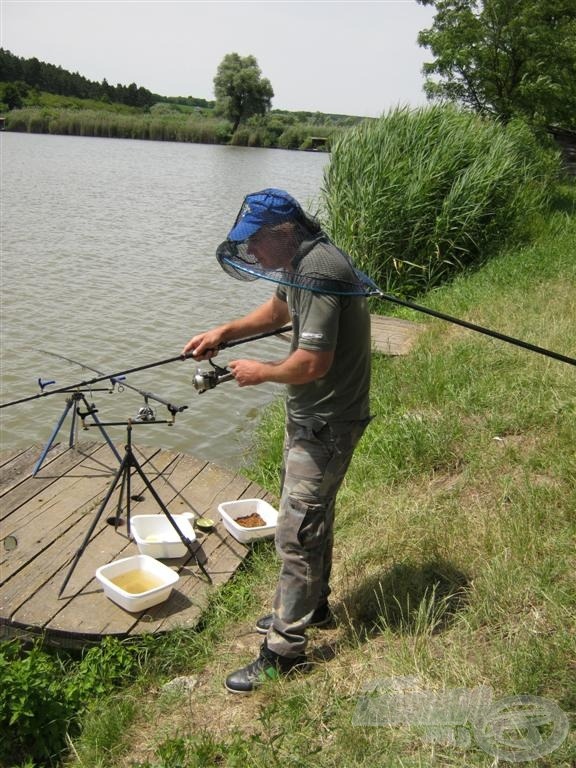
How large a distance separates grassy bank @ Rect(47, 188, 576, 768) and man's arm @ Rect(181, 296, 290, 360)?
51.6 inches

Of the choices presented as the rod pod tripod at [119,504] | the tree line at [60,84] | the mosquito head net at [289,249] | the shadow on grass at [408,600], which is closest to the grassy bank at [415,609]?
the shadow on grass at [408,600]

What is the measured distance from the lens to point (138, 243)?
16250 millimetres

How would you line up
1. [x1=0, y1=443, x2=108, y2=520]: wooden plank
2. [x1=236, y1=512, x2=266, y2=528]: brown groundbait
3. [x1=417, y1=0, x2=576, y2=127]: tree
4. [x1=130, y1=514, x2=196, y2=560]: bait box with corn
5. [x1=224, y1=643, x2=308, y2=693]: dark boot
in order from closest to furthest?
[x1=224, y1=643, x2=308, y2=693]: dark boot < [x1=130, y1=514, x2=196, y2=560]: bait box with corn < [x1=236, y1=512, x2=266, y2=528]: brown groundbait < [x1=0, y1=443, x2=108, y2=520]: wooden plank < [x1=417, y1=0, x2=576, y2=127]: tree

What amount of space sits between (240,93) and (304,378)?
211 ft

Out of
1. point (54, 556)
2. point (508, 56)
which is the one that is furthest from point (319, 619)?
point (508, 56)

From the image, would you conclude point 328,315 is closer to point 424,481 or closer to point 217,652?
point 217,652

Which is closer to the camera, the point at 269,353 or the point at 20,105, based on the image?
the point at 269,353

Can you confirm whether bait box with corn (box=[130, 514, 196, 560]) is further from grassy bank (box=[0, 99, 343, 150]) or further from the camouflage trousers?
grassy bank (box=[0, 99, 343, 150])

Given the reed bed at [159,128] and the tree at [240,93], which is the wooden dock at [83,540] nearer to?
the reed bed at [159,128]

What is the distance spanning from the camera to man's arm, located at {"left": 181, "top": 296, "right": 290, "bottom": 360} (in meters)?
3.36

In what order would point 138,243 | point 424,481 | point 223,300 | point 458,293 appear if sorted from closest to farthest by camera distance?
point 424,481, point 458,293, point 223,300, point 138,243

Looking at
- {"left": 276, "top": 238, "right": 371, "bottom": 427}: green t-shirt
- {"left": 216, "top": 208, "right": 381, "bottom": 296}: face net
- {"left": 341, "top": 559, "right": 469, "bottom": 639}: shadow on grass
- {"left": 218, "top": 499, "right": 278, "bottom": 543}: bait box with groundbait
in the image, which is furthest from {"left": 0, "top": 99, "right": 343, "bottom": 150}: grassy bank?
{"left": 276, "top": 238, "right": 371, "bottom": 427}: green t-shirt

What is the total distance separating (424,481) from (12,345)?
21.4 feet

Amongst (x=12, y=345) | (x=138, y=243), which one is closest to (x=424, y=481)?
Answer: (x=12, y=345)
